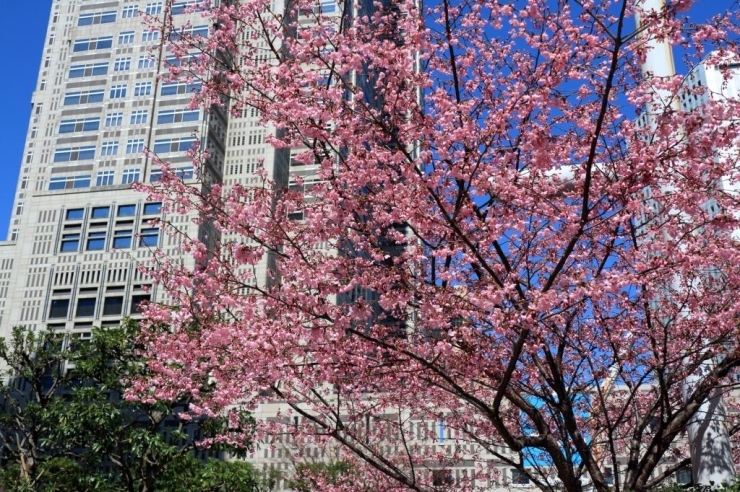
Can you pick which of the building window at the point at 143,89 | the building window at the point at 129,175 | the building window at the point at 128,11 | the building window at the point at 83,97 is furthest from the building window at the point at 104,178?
the building window at the point at 128,11

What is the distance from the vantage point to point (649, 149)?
5.80 meters

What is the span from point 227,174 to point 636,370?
5281 cm

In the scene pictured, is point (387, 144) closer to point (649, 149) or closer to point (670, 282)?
point (649, 149)

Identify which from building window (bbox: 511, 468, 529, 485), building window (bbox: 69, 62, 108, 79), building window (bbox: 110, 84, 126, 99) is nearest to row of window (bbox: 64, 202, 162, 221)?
building window (bbox: 110, 84, 126, 99)

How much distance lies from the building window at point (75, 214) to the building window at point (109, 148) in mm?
5446

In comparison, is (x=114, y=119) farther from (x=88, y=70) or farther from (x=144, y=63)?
(x=88, y=70)

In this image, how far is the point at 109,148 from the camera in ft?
196

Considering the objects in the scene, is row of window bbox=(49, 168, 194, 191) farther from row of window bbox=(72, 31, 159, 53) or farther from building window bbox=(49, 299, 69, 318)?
row of window bbox=(72, 31, 159, 53)

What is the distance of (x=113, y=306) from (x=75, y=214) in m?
9.50

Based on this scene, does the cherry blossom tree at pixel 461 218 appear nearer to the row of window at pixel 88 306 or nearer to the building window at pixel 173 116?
the row of window at pixel 88 306

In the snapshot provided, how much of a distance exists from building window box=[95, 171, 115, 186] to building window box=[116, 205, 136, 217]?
2.68m

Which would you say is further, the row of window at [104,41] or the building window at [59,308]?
the row of window at [104,41]

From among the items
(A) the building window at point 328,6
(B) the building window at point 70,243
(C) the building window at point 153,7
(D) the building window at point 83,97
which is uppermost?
(C) the building window at point 153,7

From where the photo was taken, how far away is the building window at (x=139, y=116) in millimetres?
59500
